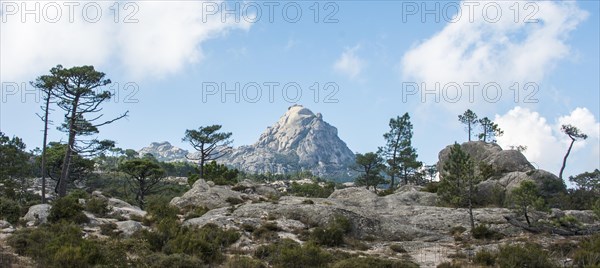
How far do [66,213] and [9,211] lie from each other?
16.5 feet

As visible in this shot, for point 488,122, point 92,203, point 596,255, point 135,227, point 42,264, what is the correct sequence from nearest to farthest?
point 42,264 → point 596,255 → point 135,227 → point 92,203 → point 488,122

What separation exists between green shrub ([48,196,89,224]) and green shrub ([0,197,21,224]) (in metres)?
2.55

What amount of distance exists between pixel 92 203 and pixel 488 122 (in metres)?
68.9

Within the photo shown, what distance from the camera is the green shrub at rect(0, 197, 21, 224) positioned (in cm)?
2586

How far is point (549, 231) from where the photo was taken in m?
28.7

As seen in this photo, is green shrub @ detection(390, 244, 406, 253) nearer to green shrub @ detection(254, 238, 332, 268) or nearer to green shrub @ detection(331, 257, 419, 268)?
green shrub @ detection(331, 257, 419, 268)

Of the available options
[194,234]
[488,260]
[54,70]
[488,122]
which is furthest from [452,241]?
[488,122]

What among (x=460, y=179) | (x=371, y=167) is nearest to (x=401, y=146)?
(x=371, y=167)

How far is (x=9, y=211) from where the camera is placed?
27125 mm

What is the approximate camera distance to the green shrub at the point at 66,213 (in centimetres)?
2492

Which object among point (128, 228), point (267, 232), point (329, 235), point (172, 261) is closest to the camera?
point (172, 261)

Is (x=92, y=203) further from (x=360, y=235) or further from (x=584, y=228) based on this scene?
(x=584, y=228)

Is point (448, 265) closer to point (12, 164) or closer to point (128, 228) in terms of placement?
point (128, 228)

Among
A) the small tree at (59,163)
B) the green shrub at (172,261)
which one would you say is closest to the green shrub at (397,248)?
the green shrub at (172,261)
